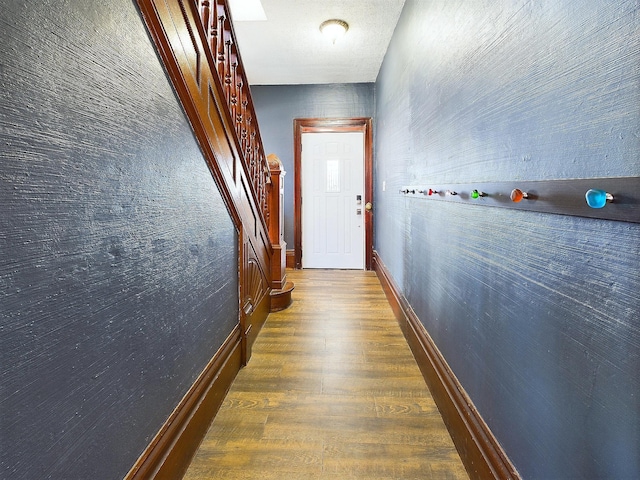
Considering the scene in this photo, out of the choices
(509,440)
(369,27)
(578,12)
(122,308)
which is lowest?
(509,440)

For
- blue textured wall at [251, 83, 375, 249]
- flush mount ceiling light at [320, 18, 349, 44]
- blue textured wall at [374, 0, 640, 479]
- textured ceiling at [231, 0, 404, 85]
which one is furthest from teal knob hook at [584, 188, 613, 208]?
blue textured wall at [251, 83, 375, 249]

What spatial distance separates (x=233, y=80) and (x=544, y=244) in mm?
1976

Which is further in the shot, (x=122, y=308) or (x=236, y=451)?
(x=236, y=451)

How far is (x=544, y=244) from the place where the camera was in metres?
1.02

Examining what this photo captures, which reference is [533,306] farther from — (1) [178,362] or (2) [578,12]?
(1) [178,362]

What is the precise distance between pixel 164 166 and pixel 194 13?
711 millimetres

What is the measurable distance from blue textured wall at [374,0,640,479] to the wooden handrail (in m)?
1.09

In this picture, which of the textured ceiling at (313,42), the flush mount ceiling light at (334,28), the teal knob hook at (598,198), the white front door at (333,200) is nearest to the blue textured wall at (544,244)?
the teal knob hook at (598,198)

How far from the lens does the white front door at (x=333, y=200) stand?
18.1 ft

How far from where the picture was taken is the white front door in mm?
5512

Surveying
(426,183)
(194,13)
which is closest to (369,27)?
(426,183)

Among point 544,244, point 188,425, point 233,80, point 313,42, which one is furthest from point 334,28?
point 188,425

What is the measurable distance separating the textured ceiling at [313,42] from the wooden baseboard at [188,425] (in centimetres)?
266

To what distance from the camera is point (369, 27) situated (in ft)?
12.0
